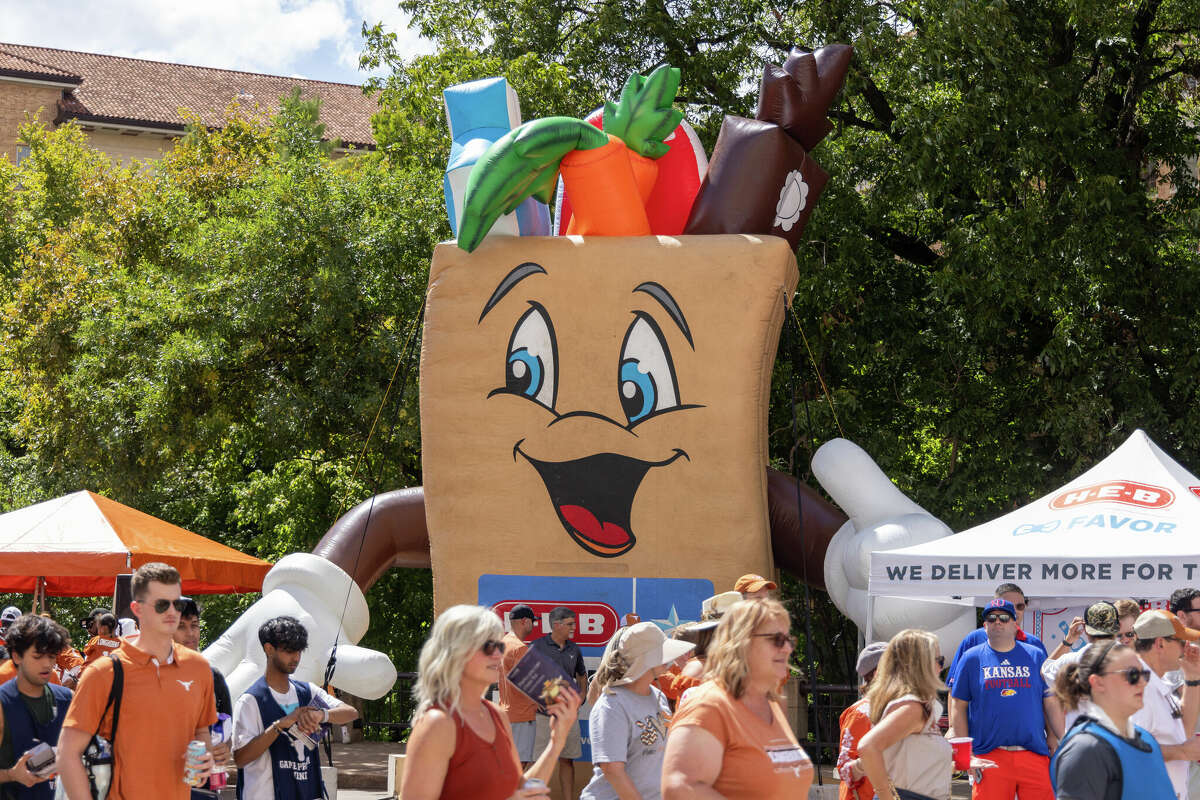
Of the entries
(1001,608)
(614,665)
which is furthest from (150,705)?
(1001,608)

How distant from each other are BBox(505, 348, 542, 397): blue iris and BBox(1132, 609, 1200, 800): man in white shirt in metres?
4.70

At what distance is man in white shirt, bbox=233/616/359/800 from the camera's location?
16.3 ft

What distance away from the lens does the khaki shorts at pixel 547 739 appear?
8242mm

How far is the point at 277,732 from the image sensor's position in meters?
4.95

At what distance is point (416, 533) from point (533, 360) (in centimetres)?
159

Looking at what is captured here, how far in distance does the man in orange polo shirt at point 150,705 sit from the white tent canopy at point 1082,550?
4294 mm

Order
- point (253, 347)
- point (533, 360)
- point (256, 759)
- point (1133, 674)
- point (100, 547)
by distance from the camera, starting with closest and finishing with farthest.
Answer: point (1133, 674) < point (256, 759) < point (533, 360) < point (100, 547) < point (253, 347)

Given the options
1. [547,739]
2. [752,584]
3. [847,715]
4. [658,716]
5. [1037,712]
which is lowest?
[547,739]

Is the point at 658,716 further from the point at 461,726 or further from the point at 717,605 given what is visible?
the point at 461,726

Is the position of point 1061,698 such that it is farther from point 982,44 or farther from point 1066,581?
point 982,44

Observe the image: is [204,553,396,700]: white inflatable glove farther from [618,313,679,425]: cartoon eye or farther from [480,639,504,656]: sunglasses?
[480,639,504,656]: sunglasses

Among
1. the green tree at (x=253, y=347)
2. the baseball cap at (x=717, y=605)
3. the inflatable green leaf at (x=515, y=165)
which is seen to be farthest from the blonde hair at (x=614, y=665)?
the green tree at (x=253, y=347)

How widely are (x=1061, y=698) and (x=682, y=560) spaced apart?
5146mm

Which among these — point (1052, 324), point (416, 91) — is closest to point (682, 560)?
point (1052, 324)
